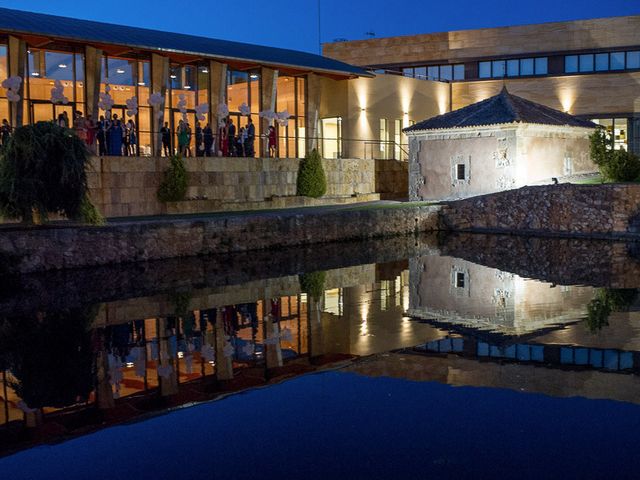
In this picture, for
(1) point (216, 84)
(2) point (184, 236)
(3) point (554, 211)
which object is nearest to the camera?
(2) point (184, 236)

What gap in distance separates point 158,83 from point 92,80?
2.52 metres

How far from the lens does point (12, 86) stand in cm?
2350

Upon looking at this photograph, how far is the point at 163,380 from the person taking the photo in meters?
9.59

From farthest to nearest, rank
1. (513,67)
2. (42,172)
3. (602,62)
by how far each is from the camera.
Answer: (513,67)
(602,62)
(42,172)

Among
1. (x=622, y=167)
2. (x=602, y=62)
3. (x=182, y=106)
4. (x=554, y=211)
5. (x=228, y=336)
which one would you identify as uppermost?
(x=602, y=62)

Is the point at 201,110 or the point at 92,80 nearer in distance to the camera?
the point at 92,80

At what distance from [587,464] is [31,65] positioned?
24879 millimetres

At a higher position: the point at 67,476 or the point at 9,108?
the point at 9,108

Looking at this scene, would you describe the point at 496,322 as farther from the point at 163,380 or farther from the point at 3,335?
the point at 3,335

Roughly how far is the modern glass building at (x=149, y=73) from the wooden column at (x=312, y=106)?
4cm

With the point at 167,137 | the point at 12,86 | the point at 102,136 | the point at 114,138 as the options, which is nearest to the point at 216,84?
the point at 167,137

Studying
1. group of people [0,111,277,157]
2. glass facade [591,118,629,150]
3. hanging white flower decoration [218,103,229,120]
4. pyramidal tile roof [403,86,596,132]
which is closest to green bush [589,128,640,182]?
pyramidal tile roof [403,86,596,132]

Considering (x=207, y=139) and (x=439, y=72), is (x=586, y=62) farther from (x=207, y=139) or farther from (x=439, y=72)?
(x=207, y=139)

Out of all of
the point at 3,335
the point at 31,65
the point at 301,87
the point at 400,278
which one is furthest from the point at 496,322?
the point at 301,87
